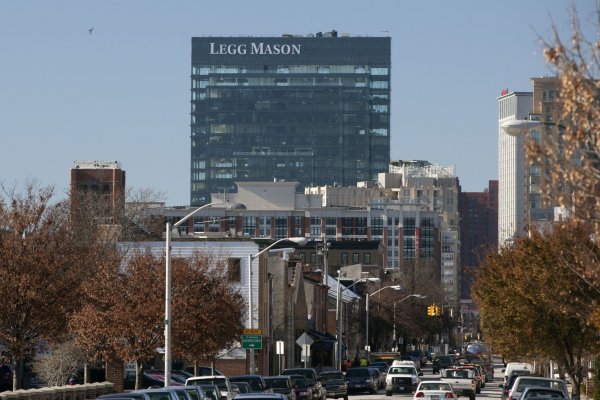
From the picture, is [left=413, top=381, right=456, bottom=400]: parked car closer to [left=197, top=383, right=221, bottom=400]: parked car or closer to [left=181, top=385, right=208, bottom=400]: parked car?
[left=197, top=383, right=221, bottom=400]: parked car

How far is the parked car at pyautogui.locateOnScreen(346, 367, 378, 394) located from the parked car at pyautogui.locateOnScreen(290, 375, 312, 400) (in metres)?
15.2

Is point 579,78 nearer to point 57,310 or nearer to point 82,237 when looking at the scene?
point 57,310

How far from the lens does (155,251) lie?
3132 inches

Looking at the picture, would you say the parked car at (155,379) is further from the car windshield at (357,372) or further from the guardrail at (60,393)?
the car windshield at (357,372)

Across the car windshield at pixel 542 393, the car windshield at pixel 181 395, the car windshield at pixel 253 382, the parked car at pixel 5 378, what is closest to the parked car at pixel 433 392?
the car windshield at pixel 253 382

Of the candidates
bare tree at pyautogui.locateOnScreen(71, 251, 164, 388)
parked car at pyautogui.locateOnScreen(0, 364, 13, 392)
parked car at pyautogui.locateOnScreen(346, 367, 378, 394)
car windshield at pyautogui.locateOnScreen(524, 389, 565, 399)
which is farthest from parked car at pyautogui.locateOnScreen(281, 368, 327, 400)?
car windshield at pyautogui.locateOnScreen(524, 389, 565, 399)

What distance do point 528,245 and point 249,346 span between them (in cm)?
1552

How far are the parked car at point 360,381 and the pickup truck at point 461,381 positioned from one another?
4.38m

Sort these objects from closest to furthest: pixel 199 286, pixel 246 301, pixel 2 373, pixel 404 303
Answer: pixel 199 286 → pixel 2 373 → pixel 246 301 → pixel 404 303

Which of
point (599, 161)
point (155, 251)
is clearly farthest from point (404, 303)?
point (599, 161)

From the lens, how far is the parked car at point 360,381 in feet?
245

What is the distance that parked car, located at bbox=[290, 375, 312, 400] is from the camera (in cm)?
5656

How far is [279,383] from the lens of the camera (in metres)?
55.0

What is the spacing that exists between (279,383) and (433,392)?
5.97m
